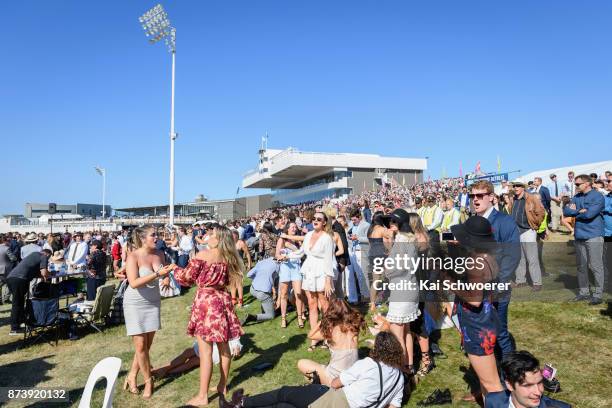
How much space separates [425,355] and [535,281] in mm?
3196

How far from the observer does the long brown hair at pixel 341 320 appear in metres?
3.91

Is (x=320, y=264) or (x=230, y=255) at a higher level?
(x=230, y=255)

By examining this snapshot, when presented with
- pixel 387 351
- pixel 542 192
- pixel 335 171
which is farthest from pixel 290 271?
pixel 335 171

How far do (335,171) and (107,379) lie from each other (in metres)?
46.3

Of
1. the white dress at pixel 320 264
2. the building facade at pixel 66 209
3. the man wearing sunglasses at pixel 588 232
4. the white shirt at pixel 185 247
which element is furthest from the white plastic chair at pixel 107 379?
the building facade at pixel 66 209

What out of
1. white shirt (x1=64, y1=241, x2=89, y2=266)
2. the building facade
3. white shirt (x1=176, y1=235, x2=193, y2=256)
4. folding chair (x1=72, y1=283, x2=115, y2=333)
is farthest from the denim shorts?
the building facade

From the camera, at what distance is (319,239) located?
5.70m

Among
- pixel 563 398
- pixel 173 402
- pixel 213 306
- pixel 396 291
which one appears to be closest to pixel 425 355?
pixel 396 291

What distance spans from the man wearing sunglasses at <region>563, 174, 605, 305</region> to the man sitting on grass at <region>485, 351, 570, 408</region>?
4.16 meters

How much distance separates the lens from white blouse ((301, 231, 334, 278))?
5613 mm

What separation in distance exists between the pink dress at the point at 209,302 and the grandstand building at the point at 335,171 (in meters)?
40.1

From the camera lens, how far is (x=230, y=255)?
170 inches

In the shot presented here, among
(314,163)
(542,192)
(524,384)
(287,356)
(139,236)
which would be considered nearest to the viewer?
(524,384)

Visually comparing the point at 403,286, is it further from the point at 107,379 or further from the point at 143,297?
the point at 143,297
